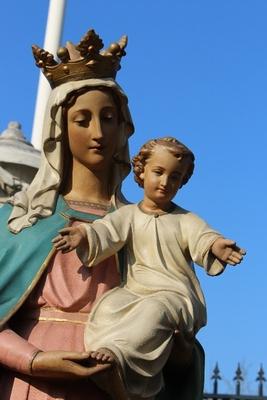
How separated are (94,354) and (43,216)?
1.07 metres

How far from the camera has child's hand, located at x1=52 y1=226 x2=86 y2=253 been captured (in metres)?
4.54

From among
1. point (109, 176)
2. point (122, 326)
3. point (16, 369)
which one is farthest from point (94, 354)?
point (109, 176)

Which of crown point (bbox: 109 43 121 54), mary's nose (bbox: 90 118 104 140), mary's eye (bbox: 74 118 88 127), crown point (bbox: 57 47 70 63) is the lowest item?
mary's nose (bbox: 90 118 104 140)

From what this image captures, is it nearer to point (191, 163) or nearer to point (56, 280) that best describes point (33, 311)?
point (56, 280)

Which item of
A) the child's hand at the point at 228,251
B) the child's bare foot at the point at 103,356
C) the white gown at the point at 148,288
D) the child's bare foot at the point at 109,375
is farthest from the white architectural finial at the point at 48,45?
the child's bare foot at the point at 103,356

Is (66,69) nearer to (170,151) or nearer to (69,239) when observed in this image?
(170,151)

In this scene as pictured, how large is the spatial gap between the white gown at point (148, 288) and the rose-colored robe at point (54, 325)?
0.18m

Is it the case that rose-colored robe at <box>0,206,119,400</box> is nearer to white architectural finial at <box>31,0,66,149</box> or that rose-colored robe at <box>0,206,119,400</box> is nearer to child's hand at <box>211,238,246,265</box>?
child's hand at <box>211,238,246,265</box>

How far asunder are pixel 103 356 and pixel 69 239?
581 millimetres

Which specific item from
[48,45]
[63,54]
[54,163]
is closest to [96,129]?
[54,163]

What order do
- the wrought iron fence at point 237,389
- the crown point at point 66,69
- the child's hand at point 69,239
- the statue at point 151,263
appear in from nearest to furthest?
the statue at point 151,263 < the child's hand at point 69,239 < the crown point at point 66,69 < the wrought iron fence at point 237,389

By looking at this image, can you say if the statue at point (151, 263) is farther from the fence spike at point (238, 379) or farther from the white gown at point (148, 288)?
the fence spike at point (238, 379)

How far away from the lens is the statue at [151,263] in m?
4.43

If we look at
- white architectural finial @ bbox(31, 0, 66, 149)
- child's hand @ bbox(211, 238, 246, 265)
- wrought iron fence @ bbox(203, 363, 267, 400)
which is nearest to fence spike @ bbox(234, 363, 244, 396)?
wrought iron fence @ bbox(203, 363, 267, 400)
